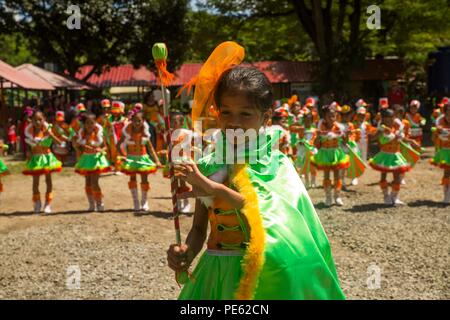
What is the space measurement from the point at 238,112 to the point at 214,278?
2.75 ft

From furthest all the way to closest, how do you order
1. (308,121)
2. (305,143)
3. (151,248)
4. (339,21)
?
(339,21) → (308,121) → (305,143) → (151,248)

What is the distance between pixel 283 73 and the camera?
31766mm

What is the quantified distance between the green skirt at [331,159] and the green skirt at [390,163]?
0.60m

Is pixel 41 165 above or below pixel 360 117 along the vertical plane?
below

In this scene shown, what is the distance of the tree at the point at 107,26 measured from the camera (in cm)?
2541

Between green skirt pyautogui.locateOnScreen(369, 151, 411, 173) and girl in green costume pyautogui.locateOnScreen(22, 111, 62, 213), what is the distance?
6040 mm

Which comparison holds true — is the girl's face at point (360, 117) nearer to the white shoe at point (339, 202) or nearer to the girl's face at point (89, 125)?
the white shoe at point (339, 202)

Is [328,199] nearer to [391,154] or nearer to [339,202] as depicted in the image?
[339,202]

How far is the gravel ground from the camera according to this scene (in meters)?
6.07

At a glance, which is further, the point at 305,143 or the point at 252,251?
the point at 305,143

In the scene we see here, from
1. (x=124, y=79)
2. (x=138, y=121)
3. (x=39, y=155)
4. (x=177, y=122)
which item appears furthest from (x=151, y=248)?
(x=124, y=79)

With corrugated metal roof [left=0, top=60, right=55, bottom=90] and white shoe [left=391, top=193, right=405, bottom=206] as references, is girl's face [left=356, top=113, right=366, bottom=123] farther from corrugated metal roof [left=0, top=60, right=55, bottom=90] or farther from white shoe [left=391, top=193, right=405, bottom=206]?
corrugated metal roof [left=0, top=60, right=55, bottom=90]
